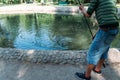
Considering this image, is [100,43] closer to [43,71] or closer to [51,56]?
[43,71]

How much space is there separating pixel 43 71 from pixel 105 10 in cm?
178

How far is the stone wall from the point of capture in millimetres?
5410

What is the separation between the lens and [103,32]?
4.14 metres

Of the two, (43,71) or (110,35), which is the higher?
(110,35)

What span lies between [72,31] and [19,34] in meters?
2.72

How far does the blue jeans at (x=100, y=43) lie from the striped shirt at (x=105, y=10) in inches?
6.6

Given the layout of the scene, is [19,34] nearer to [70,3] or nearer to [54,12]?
[54,12]

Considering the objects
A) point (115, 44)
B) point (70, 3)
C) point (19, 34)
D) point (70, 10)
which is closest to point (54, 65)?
point (115, 44)

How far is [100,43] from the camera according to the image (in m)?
4.20

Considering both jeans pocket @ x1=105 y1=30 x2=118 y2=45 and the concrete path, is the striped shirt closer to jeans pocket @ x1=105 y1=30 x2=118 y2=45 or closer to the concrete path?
jeans pocket @ x1=105 y1=30 x2=118 y2=45

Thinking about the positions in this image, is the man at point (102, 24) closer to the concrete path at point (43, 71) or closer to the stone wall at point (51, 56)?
the concrete path at point (43, 71)

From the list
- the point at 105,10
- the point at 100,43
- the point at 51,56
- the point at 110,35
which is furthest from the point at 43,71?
the point at 105,10

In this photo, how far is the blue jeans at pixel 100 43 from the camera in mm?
4160

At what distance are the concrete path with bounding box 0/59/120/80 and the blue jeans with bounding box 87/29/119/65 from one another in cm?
58
